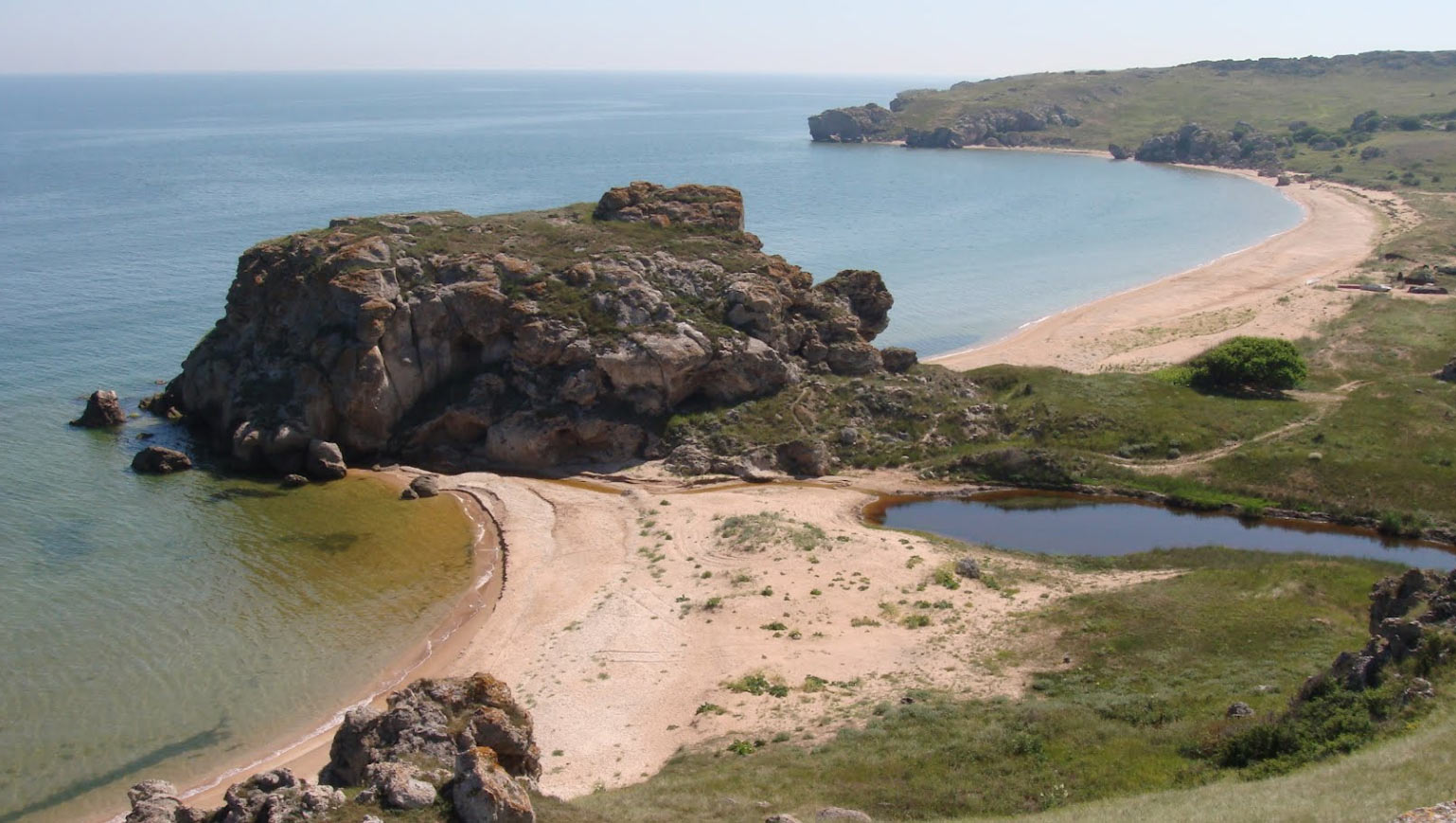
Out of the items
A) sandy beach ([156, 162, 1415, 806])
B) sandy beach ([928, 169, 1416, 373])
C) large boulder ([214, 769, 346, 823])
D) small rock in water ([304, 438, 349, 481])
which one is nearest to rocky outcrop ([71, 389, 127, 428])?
small rock in water ([304, 438, 349, 481])

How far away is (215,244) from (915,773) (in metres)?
111

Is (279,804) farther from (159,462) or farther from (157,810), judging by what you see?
(159,462)

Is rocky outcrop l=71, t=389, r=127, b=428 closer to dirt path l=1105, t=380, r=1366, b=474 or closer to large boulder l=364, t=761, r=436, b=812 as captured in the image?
large boulder l=364, t=761, r=436, b=812

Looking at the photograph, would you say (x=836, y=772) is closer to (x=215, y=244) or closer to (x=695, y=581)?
(x=695, y=581)

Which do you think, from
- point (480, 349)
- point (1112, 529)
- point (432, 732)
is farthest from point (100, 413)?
point (1112, 529)

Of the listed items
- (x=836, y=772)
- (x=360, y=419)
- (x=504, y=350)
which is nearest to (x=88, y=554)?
(x=360, y=419)

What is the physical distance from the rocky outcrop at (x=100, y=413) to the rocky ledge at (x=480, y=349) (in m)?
3.20

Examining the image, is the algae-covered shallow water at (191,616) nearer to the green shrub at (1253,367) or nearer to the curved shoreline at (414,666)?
the curved shoreline at (414,666)

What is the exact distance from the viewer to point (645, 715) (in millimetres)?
34656

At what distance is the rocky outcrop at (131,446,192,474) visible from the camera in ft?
190

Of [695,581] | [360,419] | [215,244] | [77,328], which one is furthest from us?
[215,244]

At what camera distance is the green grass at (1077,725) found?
→ 25.9m

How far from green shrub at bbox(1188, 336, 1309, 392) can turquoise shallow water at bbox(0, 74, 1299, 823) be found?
1045 inches

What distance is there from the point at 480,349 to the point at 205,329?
36712 millimetres
